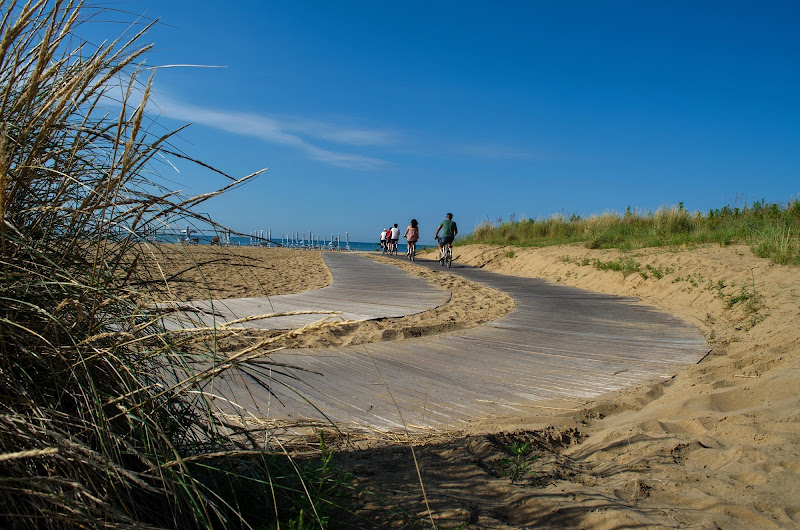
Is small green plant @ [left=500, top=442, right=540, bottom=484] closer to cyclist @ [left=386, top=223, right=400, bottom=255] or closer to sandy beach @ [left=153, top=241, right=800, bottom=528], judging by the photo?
sandy beach @ [left=153, top=241, right=800, bottom=528]

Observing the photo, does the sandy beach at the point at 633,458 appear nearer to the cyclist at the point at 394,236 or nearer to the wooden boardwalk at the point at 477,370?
the wooden boardwalk at the point at 477,370

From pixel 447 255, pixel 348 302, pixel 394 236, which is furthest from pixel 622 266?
pixel 394 236

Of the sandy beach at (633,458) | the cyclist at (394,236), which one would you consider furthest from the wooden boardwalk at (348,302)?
the cyclist at (394,236)

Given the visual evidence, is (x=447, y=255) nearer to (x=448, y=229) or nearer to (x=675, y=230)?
(x=448, y=229)

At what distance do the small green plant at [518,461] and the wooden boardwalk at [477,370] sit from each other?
1.63 feet

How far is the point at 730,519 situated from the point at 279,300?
243 inches

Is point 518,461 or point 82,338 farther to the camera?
point 518,461

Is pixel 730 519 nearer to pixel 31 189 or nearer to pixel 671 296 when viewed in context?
pixel 31 189

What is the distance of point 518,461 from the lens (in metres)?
2.35

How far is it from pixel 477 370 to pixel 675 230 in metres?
12.0

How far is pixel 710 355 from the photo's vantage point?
4738 mm

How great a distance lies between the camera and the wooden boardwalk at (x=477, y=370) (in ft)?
10.5

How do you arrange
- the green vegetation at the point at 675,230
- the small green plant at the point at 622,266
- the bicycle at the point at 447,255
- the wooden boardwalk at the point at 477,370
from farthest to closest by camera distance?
the bicycle at the point at 447,255 < the small green plant at the point at 622,266 < the green vegetation at the point at 675,230 < the wooden boardwalk at the point at 477,370

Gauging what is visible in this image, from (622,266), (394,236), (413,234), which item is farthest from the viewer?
(394,236)
